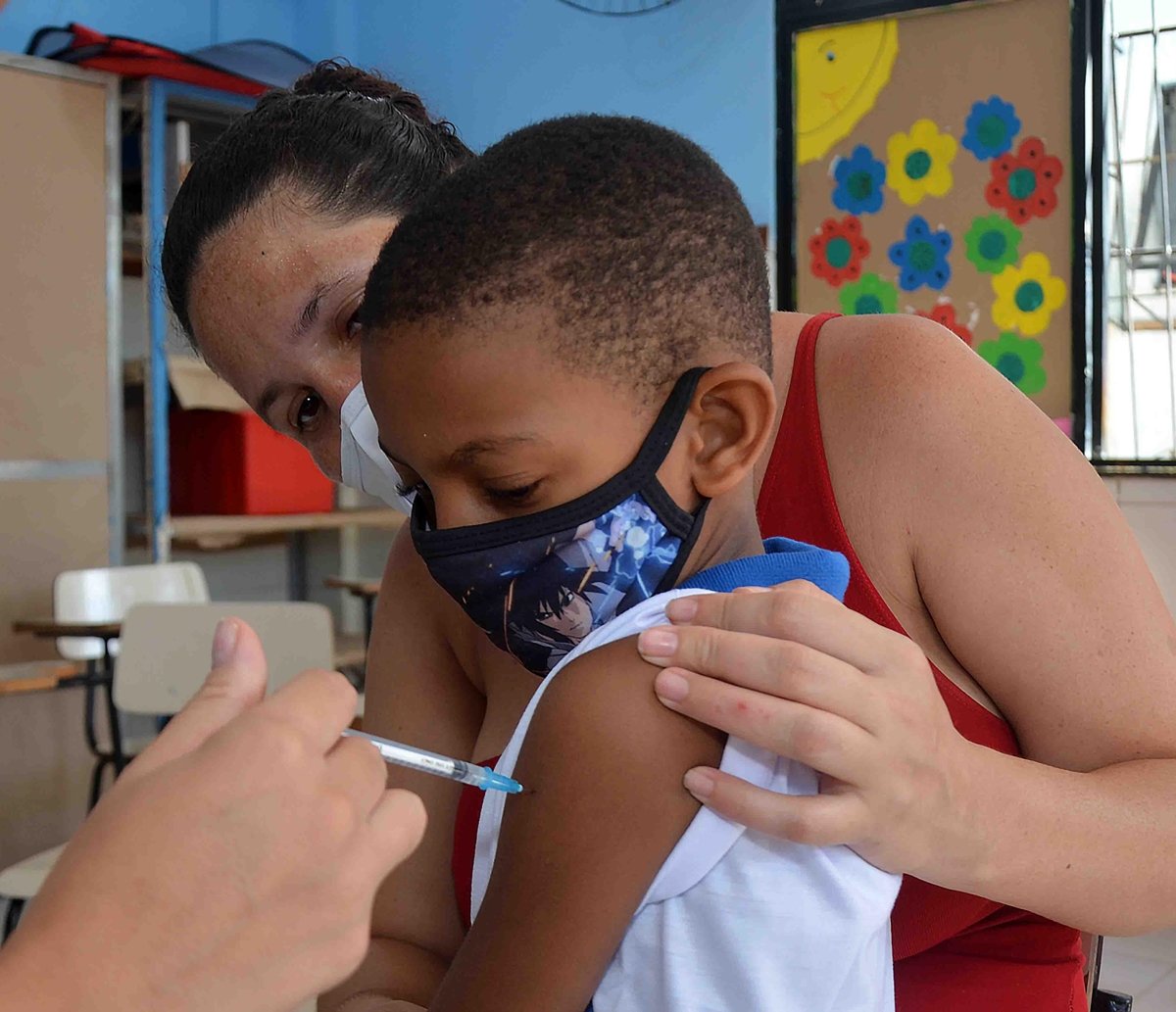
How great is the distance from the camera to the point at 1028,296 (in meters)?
3.78

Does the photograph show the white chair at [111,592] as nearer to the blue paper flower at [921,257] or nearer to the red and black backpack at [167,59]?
the red and black backpack at [167,59]

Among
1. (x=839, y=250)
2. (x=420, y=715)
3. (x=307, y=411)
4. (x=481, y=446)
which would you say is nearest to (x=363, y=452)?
(x=307, y=411)

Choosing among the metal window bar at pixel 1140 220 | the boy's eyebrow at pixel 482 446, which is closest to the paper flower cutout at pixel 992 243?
the metal window bar at pixel 1140 220

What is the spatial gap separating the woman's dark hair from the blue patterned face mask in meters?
0.49

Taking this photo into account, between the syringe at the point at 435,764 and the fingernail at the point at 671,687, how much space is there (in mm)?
107

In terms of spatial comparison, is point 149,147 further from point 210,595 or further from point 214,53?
point 210,595

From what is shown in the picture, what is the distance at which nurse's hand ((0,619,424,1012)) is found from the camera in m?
0.48

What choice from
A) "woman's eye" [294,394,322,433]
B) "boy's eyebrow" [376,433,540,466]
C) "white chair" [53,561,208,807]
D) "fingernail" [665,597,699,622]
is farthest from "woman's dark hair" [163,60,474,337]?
"white chair" [53,561,208,807]

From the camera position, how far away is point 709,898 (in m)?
0.77

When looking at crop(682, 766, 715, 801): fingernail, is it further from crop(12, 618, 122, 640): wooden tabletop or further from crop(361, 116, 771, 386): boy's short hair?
crop(12, 618, 122, 640): wooden tabletop

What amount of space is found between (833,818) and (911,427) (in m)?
0.40

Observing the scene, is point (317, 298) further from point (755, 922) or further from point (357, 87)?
point (755, 922)

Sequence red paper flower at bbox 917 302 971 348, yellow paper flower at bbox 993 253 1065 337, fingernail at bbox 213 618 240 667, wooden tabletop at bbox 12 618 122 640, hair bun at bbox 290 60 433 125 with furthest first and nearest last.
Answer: red paper flower at bbox 917 302 971 348 → yellow paper flower at bbox 993 253 1065 337 → wooden tabletop at bbox 12 618 122 640 → hair bun at bbox 290 60 433 125 → fingernail at bbox 213 618 240 667

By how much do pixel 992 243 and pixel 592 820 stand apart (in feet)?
11.4
